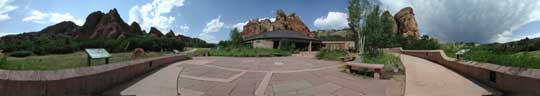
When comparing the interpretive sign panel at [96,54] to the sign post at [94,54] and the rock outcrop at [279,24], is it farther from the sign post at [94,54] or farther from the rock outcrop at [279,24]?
the rock outcrop at [279,24]

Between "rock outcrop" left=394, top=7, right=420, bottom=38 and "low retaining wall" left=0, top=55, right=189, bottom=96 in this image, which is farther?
"rock outcrop" left=394, top=7, right=420, bottom=38

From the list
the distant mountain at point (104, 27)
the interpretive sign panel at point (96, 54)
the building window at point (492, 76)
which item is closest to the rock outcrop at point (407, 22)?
the distant mountain at point (104, 27)

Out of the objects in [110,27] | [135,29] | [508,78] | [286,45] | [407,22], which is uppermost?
[407,22]

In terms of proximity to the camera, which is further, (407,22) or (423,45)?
(407,22)

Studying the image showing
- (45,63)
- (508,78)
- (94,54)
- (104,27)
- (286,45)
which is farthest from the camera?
(104,27)

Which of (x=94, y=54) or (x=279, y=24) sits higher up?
(x=279, y=24)

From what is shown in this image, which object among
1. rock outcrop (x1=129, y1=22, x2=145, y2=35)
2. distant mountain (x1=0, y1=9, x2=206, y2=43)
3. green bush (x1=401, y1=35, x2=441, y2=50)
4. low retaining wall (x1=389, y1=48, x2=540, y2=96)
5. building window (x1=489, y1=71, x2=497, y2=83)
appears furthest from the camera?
rock outcrop (x1=129, y1=22, x2=145, y2=35)

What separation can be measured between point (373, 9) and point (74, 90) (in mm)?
12127

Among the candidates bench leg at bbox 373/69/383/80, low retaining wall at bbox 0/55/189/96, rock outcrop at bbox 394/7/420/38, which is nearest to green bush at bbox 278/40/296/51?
bench leg at bbox 373/69/383/80

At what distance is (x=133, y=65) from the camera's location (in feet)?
18.2

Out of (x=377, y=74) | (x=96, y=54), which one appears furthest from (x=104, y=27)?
(x=377, y=74)

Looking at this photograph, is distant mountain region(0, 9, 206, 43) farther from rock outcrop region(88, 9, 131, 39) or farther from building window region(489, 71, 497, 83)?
building window region(489, 71, 497, 83)

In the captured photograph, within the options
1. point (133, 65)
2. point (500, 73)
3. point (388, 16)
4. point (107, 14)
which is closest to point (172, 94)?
point (133, 65)

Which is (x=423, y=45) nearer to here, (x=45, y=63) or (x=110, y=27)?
(x=45, y=63)
